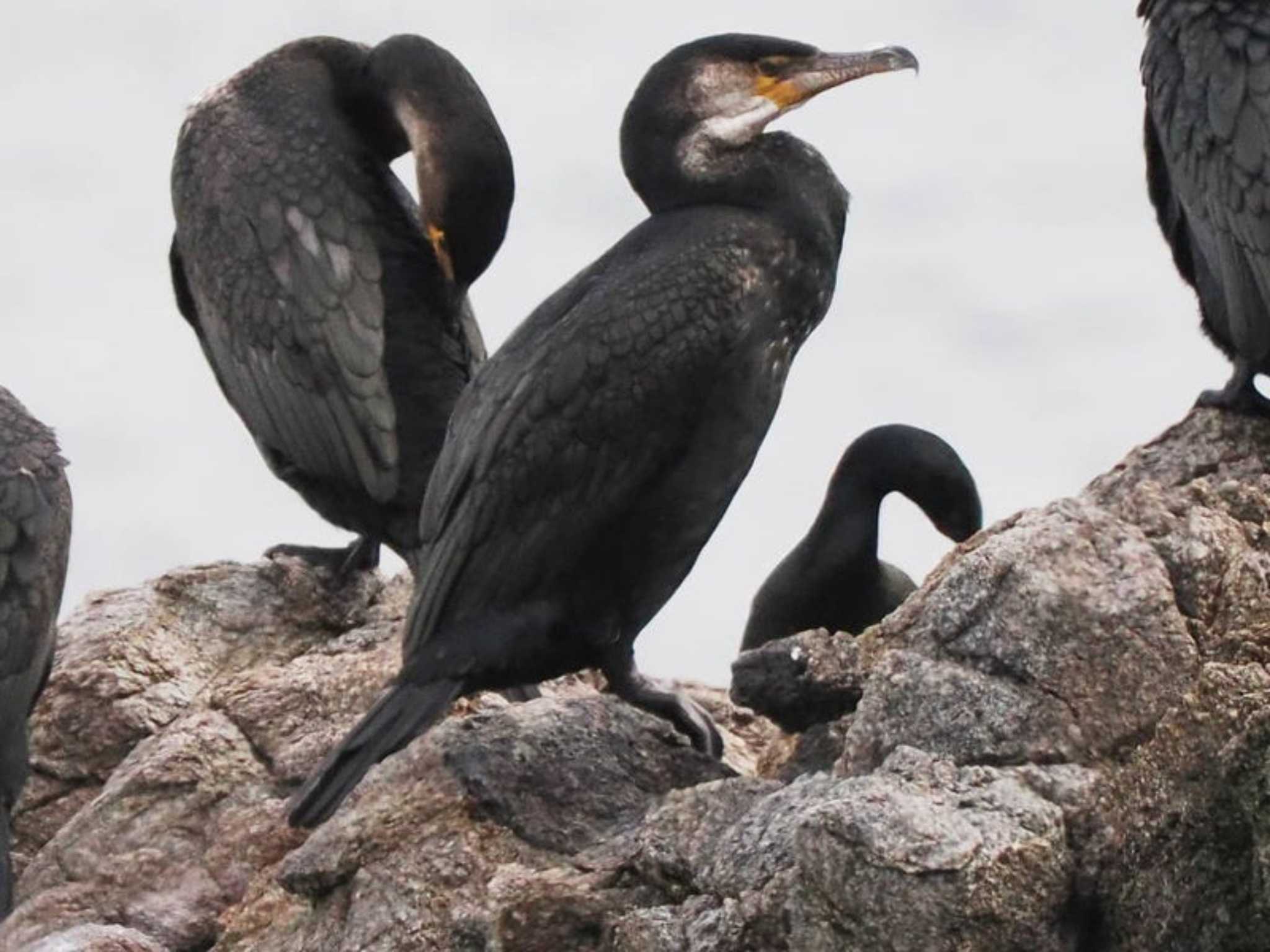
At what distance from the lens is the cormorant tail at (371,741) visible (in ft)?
24.8

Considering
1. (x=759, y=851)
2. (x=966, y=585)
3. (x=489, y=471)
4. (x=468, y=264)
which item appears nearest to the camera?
(x=759, y=851)

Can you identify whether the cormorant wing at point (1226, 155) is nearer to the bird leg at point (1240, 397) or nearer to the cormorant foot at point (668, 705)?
the bird leg at point (1240, 397)

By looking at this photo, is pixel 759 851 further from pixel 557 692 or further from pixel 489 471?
pixel 557 692

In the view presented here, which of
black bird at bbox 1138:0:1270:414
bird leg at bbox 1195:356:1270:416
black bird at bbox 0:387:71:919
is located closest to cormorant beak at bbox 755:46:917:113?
black bird at bbox 1138:0:1270:414

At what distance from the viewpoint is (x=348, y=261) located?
9.86 metres

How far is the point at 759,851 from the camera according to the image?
635cm

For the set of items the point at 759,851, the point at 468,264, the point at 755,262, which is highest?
the point at 468,264

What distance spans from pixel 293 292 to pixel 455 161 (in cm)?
61

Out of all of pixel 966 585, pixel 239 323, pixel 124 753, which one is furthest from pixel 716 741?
pixel 239 323

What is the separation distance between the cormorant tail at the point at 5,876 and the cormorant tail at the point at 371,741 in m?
0.95

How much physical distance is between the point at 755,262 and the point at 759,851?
211 centimetres

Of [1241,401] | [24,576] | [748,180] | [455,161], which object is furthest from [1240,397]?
[24,576]

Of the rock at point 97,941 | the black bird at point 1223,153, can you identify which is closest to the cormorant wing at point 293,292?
the rock at point 97,941

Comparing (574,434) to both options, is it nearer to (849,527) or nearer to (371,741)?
(371,741)
